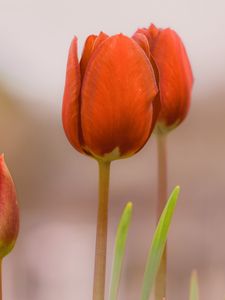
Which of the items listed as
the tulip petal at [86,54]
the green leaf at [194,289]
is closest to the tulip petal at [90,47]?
the tulip petal at [86,54]

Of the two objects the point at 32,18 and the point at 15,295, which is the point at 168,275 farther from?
the point at 32,18

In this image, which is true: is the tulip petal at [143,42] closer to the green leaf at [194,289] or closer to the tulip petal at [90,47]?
the tulip petal at [90,47]

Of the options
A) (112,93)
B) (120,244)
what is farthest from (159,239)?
(112,93)

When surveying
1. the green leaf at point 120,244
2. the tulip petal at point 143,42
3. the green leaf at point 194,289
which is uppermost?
the tulip petal at point 143,42

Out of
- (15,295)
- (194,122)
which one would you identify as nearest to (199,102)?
(194,122)

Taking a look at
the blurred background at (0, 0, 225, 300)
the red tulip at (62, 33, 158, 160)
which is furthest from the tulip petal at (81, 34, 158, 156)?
the blurred background at (0, 0, 225, 300)

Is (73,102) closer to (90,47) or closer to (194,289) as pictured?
(90,47)

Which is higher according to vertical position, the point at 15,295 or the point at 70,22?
the point at 70,22
